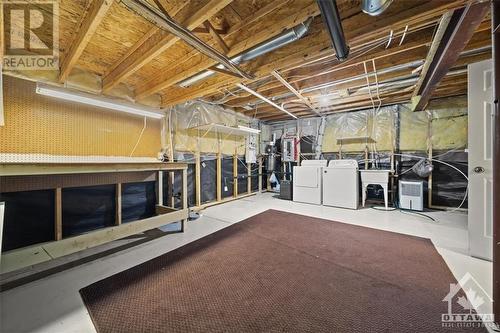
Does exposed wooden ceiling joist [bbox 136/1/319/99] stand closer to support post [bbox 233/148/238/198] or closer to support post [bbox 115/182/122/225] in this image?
support post [bbox 115/182/122/225]

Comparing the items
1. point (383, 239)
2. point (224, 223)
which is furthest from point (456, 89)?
point (224, 223)

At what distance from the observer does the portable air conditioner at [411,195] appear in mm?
3604

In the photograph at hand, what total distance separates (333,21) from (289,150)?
4.26 m

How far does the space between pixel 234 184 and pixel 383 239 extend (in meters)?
3.29

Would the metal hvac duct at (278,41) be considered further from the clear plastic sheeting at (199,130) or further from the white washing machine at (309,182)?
the white washing machine at (309,182)

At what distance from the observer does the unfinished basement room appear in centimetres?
128

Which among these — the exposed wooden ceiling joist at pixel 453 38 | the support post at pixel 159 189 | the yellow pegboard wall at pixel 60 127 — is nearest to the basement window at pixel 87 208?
the yellow pegboard wall at pixel 60 127

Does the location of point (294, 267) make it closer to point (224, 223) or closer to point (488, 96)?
Result: point (224, 223)

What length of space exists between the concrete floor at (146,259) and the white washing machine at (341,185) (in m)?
0.26

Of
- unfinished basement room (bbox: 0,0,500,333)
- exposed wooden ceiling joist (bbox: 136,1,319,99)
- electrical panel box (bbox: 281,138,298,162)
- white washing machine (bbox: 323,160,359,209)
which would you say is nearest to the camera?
unfinished basement room (bbox: 0,0,500,333)

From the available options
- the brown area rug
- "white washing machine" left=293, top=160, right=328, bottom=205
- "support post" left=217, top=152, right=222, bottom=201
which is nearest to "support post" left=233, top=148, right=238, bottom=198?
"support post" left=217, top=152, right=222, bottom=201

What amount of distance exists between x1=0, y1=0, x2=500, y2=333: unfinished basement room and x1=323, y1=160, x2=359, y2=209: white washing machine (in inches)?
2.3

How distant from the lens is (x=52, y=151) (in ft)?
7.50

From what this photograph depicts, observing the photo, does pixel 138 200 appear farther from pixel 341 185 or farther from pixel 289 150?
pixel 289 150
